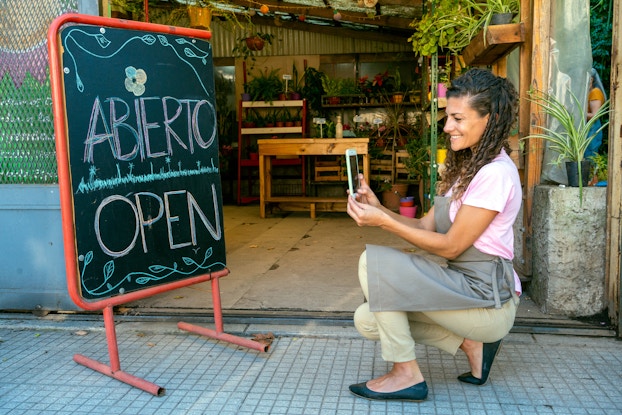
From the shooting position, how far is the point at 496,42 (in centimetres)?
374

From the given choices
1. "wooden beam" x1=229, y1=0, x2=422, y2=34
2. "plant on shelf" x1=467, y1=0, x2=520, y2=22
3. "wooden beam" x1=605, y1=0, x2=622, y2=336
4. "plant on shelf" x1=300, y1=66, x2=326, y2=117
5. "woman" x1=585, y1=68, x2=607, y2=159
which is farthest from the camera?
"plant on shelf" x1=300, y1=66, x2=326, y2=117

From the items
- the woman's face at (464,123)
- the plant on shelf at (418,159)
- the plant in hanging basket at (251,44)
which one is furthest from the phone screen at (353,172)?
the plant in hanging basket at (251,44)

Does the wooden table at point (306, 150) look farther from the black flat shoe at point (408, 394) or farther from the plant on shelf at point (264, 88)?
the black flat shoe at point (408, 394)

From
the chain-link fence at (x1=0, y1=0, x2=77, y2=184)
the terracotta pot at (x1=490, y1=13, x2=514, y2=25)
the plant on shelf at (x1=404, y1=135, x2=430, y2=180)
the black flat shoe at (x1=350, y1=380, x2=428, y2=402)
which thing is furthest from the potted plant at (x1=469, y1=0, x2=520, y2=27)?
the plant on shelf at (x1=404, y1=135, x2=430, y2=180)

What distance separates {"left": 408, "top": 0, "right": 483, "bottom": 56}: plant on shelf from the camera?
4.57 metres

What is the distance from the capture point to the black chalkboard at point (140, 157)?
260 cm

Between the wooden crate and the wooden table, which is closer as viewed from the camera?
the wooden table

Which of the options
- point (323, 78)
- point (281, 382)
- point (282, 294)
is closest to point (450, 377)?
point (281, 382)

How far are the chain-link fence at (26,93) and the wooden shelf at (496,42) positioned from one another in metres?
2.63

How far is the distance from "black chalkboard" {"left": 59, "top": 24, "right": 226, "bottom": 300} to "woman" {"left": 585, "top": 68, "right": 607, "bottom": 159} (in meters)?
2.34

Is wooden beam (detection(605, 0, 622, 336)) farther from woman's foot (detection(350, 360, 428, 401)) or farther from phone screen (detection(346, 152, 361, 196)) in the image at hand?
phone screen (detection(346, 152, 361, 196))

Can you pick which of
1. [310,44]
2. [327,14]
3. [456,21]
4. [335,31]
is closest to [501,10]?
[456,21]

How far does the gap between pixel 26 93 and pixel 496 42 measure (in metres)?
3.01

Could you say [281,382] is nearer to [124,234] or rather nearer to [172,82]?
[124,234]
